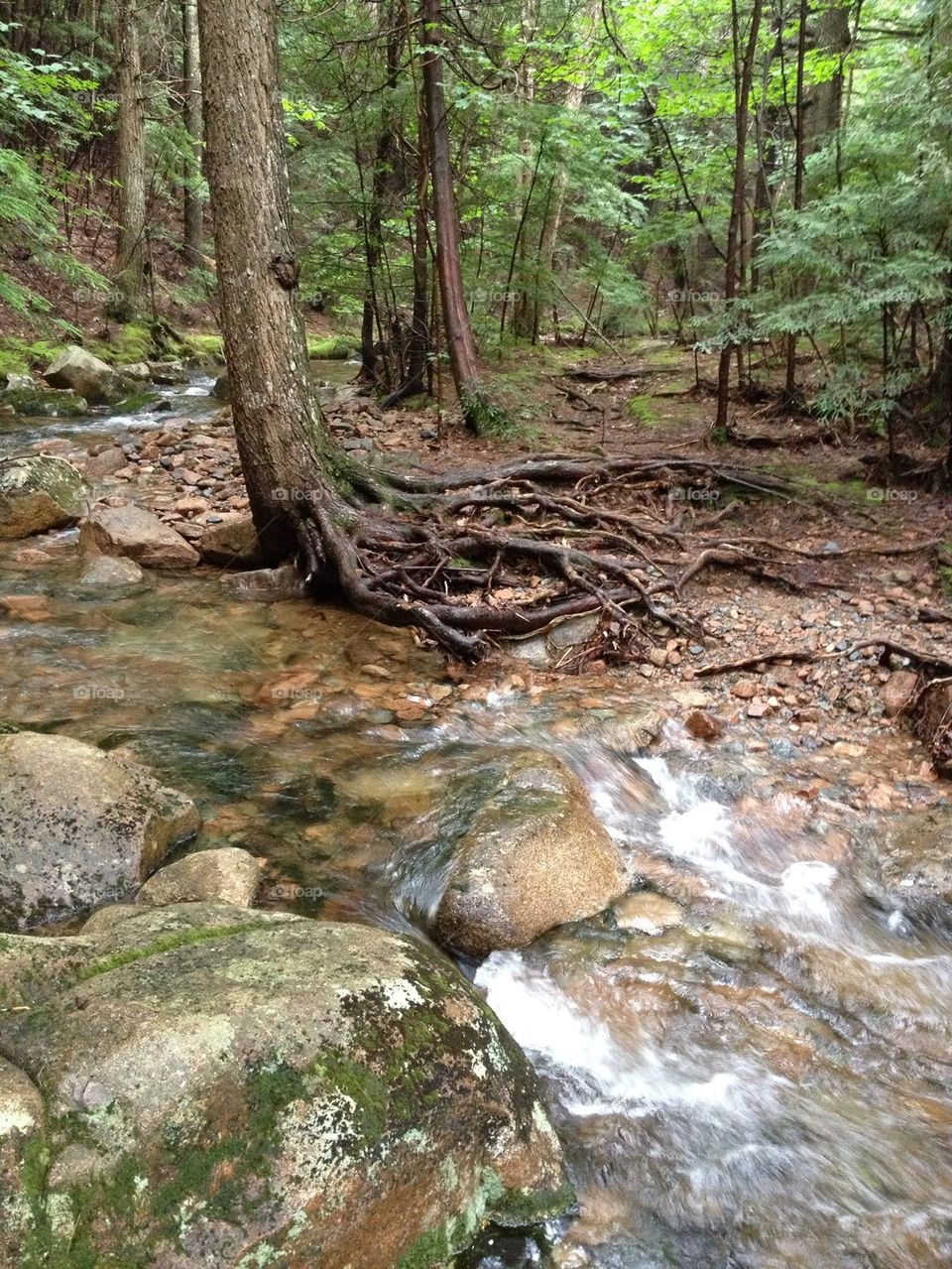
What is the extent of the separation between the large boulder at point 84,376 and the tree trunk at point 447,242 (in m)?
7.13

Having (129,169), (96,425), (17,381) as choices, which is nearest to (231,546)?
(96,425)

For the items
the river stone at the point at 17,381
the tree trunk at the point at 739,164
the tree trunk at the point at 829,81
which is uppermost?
the tree trunk at the point at 829,81

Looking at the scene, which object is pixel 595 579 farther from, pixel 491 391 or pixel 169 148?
pixel 169 148

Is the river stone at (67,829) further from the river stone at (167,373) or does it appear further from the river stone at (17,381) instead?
the river stone at (167,373)

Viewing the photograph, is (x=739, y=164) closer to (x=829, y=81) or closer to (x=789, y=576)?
(x=789, y=576)

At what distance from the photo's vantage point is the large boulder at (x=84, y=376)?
15.0m

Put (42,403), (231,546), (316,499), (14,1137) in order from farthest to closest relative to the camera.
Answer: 1. (42,403)
2. (231,546)
3. (316,499)
4. (14,1137)

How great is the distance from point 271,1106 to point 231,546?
6.51 metres

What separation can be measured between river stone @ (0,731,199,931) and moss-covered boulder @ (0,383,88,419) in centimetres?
1199

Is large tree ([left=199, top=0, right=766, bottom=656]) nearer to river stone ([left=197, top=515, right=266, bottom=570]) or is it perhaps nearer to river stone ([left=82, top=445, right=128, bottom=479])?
river stone ([left=197, top=515, right=266, bottom=570])

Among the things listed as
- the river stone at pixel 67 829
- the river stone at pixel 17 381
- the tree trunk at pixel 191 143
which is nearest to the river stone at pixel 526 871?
the river stone at pixel 67 829

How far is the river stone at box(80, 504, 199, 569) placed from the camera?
7.98 meters

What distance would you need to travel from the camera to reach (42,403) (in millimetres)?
14141

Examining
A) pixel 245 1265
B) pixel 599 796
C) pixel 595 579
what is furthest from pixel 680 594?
pixel 245 1265
